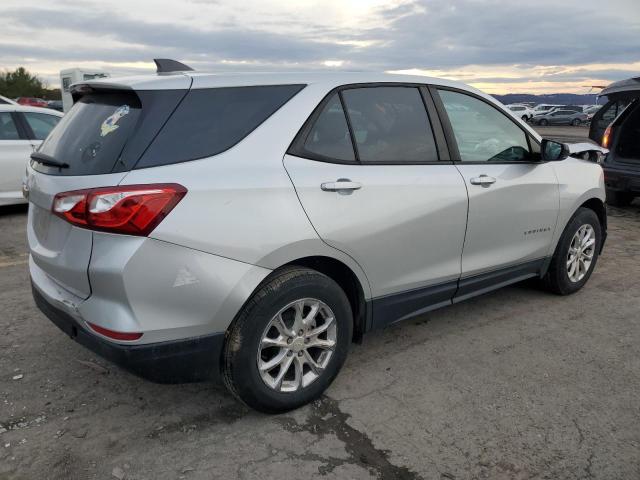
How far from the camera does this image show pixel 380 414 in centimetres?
286

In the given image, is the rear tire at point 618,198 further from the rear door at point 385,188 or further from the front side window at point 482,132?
the rear door at point 385,188

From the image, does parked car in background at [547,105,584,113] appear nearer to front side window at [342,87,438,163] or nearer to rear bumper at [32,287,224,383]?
front side window at [342,87,438,163]

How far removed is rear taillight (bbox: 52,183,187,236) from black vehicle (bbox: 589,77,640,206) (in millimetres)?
6528

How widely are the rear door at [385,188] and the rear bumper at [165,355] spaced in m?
0.77

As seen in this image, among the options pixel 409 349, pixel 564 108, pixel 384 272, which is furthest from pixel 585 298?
pixel 564 108

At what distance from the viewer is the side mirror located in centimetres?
394

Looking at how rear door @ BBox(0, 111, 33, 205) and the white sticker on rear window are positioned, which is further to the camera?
rear door @ BBox(0, 111, 33, 205)

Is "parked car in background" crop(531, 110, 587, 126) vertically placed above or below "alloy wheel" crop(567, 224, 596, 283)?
below

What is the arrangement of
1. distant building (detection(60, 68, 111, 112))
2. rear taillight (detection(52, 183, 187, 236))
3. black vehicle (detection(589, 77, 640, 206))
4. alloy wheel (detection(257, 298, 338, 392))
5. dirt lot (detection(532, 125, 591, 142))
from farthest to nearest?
1. dirt lot (detection(532, 125, 591, 142))
2. distant building (detection(60, 68, 111, 112))
3. black vehicle (detection(589, 77, 640, 206))
4. alloy wheel (detection(257, 298, 338, 392))
5. rear taillight (detection(52, 183, 187, 236))

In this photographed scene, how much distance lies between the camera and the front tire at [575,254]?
4387 millimetres

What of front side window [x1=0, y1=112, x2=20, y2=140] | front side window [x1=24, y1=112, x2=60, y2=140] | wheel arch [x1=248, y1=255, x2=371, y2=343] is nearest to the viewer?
wheel arch [x1=248, y1=255, x2=371, y2=343]

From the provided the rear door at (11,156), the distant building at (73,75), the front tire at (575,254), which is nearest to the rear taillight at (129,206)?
the front tire at (575,254)

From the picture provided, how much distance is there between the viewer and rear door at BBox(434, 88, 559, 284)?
3516 mm

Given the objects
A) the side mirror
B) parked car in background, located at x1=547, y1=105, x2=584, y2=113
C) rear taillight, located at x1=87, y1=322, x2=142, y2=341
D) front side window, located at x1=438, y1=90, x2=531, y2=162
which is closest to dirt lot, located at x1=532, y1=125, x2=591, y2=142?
parked car in background, located at x1=547, y1=105, x2=584, y2=113
